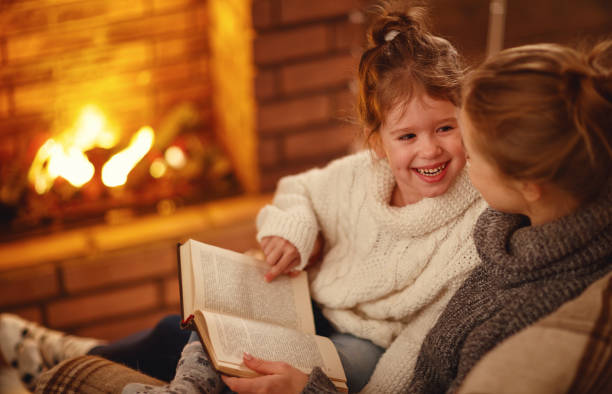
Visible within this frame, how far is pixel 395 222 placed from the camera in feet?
3.49

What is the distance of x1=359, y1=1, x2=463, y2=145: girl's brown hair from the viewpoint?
0.98 metres

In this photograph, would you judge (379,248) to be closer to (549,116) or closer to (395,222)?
(395,222)

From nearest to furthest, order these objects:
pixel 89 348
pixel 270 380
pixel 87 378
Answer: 1. pixel 270 380
2. pixel 87 378
3. pixel 89 348

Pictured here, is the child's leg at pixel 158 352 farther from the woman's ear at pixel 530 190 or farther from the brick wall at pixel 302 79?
the brick wall at pixel 302 79

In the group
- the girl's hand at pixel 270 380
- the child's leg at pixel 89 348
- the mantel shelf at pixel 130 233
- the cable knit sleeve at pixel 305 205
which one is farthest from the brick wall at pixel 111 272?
the girl's hand at pixel 270 380

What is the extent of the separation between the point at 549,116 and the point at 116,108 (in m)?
1.50

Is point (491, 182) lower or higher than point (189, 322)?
higher

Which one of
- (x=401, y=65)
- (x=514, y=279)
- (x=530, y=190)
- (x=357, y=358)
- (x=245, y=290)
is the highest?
(x=401, y=65)

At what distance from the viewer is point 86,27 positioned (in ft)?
5.95

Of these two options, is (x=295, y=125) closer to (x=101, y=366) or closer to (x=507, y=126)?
(x=101, y=366)

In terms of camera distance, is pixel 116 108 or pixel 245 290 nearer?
pixel 245 290

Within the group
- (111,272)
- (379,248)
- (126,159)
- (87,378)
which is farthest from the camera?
(126,159)

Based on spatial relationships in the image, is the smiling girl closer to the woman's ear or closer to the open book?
the open book

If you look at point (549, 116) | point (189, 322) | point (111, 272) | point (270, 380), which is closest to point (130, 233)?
point (111, 272)
